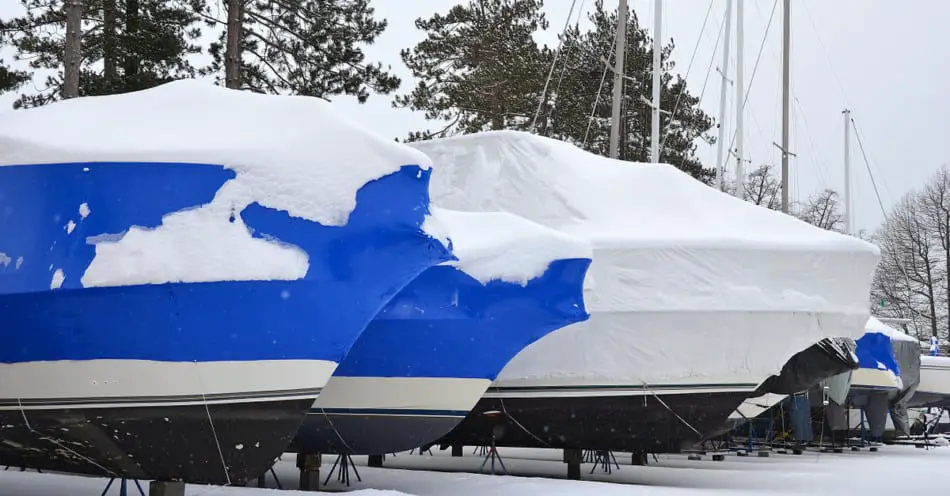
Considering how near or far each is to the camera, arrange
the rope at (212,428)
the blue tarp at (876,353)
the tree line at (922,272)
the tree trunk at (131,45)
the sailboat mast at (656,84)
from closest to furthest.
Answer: the rope at (212,428) < the sailboat mast at (656,84) < the blue tarp at (876,353) < the tree trunk at (131,45) < the tree line at (922,272)

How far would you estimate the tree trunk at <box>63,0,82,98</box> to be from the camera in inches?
547

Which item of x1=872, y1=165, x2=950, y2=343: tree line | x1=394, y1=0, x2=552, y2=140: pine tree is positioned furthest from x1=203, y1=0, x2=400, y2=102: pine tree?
x1=872, y1=165, x2=950, y2=343: tree line

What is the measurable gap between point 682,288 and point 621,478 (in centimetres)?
303

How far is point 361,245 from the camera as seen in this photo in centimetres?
679

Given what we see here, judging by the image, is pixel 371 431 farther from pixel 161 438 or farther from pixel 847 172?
pixel 847 172

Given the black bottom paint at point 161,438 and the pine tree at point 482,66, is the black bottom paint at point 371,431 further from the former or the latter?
the pine tree at point 482,66

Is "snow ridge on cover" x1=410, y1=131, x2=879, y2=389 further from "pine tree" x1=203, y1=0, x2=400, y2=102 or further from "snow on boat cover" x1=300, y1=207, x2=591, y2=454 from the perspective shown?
"pine tree" x1=203, y1=0, x2=400, y2=102

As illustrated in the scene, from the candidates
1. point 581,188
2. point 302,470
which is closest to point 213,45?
point 581,188

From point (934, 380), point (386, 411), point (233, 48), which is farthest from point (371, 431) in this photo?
point (934, 380)

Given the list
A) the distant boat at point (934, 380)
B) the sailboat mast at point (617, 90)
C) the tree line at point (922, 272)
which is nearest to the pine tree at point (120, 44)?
the sailboat mast at point (617, 90)

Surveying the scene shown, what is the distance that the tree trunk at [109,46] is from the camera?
1880 cm

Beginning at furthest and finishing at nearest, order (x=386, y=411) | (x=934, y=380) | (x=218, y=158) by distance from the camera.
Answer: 1. (x=934, y=380)
2. (x=386, y=411)
3. (x=218, y=158)

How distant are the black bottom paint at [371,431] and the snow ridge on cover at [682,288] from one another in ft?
5.63

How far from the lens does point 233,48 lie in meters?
→ 19.4
